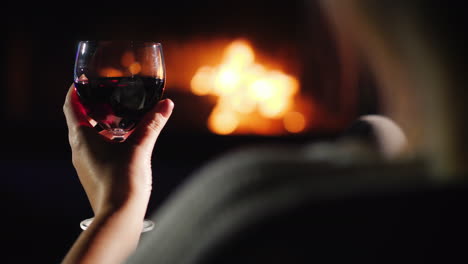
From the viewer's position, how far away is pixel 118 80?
0.93 meters

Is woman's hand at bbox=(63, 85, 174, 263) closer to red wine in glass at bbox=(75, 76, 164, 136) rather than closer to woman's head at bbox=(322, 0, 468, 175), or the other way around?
red wine in glass at bbox=(75, 76, 164, 136)

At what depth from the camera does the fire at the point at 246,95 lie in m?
3.57

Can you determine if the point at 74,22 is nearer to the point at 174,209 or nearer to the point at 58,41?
the point at 58,41

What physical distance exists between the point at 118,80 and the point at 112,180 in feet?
0.76

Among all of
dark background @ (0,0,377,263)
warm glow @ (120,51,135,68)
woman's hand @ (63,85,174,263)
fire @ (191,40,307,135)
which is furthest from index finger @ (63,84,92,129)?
fire @ (191,40,307,135)

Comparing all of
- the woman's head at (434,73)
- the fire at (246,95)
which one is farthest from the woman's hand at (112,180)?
the fire at (246,95)

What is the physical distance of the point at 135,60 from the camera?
90 centimetres

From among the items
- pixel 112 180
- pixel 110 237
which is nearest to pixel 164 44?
pixel 112 180

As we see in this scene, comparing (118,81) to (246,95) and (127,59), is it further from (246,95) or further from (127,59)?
(246,95)

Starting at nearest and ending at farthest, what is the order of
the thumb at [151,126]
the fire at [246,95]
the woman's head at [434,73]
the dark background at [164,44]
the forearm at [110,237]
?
the woman's head at [434,73]
the forearm at [110,237]
the thumb at [151,126]
the dark background at [164,44]
the fire at [246,95]

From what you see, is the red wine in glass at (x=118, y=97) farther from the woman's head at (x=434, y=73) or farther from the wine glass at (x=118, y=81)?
the woman's head at (x=434, y=73)

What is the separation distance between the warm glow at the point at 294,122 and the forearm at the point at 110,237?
2.92 meters

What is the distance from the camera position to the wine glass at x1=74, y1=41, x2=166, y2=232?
90cm

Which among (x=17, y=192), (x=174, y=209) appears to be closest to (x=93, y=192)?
(x=174, y=209)
